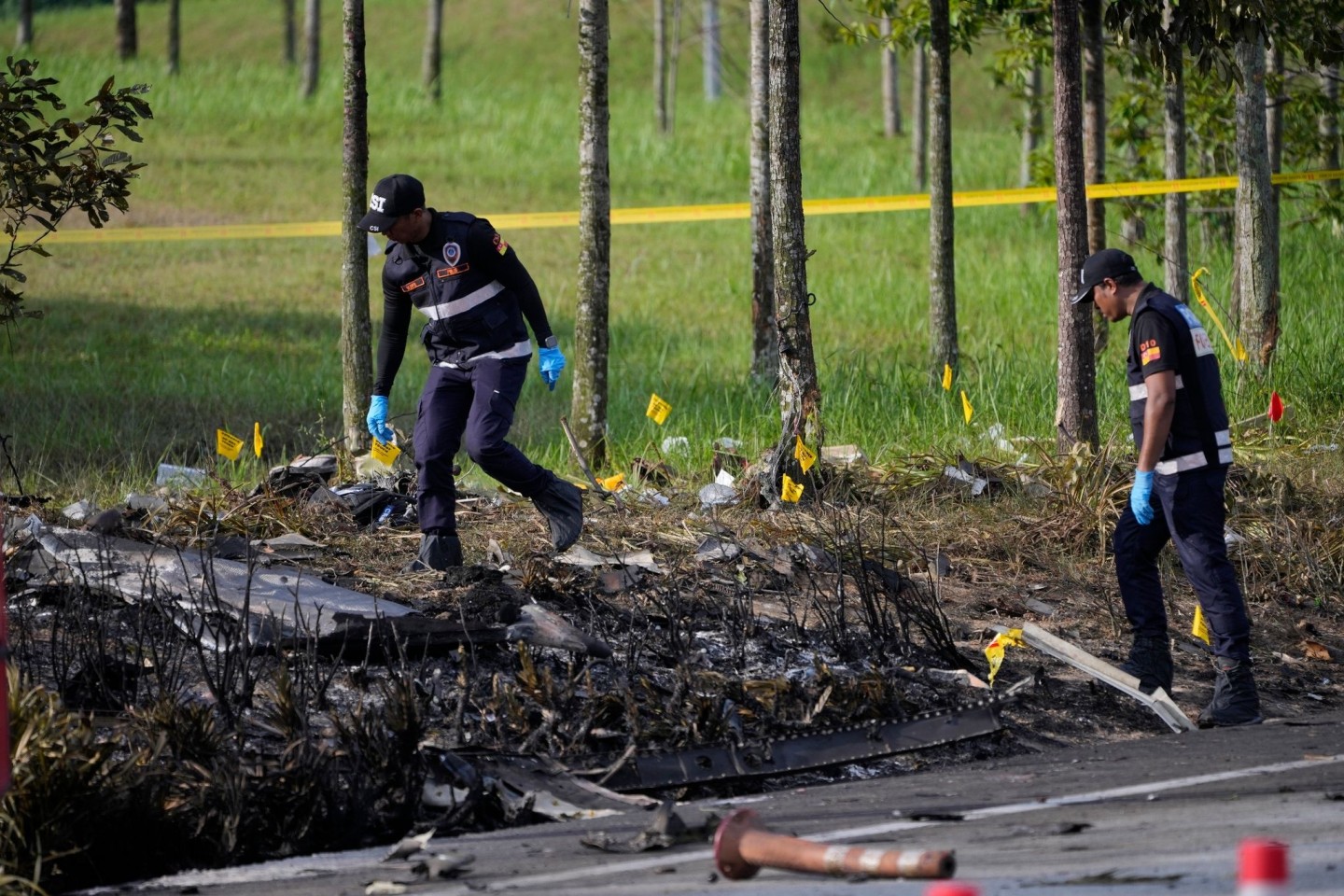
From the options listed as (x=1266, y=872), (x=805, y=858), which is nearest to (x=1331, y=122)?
(x=805, y=858)

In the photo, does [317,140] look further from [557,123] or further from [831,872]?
[831,872]

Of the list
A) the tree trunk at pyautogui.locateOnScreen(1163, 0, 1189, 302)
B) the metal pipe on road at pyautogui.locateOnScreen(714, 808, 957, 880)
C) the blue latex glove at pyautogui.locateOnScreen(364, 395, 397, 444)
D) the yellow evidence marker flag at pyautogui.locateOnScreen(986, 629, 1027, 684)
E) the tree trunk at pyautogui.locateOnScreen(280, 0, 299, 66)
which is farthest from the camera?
the tree trunk at pyautogui.locateOnScreen(280, 0, 299, 66)

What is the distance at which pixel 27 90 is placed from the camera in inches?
321

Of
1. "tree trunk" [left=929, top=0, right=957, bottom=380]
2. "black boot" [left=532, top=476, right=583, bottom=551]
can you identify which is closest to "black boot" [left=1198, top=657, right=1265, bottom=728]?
"black boot" [left=532, top=476, right=583, bottom=551]

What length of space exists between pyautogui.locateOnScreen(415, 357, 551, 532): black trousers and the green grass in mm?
1472

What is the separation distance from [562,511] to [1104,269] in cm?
271

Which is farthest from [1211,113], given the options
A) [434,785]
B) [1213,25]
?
[434,785]

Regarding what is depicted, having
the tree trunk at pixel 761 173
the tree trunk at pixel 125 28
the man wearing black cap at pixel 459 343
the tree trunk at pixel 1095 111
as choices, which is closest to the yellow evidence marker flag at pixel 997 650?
the man wearing black cap at pixel 459 343

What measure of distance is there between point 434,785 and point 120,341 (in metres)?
12.5

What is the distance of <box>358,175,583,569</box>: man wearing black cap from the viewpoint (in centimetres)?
728

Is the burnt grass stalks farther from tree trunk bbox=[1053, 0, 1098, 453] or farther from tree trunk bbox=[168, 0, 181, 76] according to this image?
tree trunk bbox=[168, 0, 181, 76]

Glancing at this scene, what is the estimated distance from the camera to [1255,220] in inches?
449

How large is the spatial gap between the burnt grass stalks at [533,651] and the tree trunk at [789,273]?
0.91ft

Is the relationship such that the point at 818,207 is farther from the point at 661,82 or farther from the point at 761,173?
the point at 661,82
